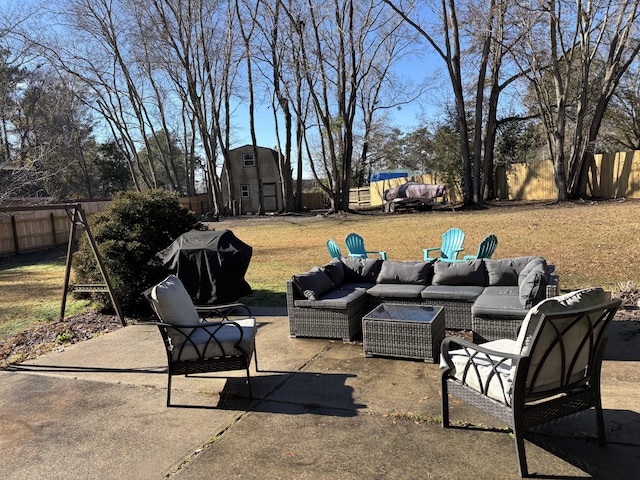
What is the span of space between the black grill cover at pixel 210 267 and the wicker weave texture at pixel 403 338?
2817 mm

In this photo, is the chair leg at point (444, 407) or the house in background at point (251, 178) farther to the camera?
the house in background at point (251, 178)

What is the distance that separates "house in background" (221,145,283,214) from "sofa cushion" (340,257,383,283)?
3232 cm

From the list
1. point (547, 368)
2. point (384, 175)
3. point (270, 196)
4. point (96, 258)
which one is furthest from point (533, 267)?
point (384, 175)

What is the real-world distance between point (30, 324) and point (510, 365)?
7.33 metres

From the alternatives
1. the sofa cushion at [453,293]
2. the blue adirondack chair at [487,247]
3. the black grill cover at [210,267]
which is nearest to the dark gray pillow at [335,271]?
the sofa cushion at [453,293]

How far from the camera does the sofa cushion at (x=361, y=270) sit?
6.10 metres

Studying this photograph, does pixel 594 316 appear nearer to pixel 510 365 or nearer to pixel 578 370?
pixel 578 370

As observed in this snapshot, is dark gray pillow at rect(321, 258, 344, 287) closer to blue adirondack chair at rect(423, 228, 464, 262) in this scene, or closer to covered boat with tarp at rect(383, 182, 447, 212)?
blue adirondack chair at rect(423, 228, 464, 262)

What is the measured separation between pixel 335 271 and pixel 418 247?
742 centimetres

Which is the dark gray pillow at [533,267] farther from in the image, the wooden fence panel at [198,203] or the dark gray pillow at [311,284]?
the wooden fence panel at [198,203]

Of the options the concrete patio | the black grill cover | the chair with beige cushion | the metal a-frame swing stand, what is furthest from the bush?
the chair with beige cushion

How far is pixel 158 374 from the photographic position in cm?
441

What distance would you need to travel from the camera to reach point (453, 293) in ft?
17.0

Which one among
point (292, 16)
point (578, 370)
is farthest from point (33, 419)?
point (292, 16)
